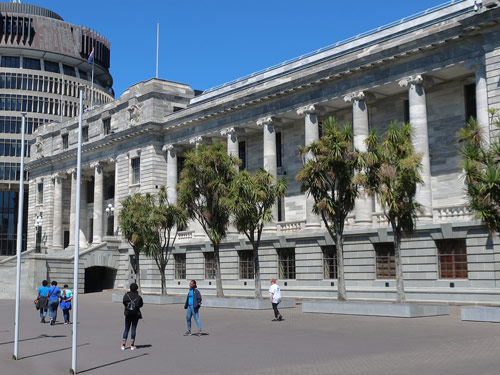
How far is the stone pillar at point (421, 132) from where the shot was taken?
1371 inches

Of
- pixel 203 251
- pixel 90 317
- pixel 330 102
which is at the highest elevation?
pixel 330 102

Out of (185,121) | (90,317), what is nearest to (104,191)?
(185,121)

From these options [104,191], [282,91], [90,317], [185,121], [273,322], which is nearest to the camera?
[273,322]

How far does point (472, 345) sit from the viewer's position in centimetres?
1603

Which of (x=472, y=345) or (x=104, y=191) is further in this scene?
(x=104, y=191)

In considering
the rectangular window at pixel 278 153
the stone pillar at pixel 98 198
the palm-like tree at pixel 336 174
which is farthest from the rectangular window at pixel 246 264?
the stone pillar at pixel 98 198

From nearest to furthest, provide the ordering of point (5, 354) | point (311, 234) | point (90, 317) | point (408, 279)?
point (5, 354)
point (90, 317)
point (408, 279)
point (311, 234)

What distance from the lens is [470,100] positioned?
37.3 metres

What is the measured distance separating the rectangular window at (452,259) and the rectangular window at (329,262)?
7782mm

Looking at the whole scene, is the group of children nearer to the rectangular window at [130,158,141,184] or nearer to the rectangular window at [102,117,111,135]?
the rectangular window at [130,158,141,184]

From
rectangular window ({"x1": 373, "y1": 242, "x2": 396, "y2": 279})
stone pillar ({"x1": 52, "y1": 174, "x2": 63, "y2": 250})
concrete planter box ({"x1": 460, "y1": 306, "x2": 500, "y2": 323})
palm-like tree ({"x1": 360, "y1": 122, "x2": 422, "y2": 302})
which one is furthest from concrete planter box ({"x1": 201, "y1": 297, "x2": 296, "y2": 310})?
stone pillar ({"x1": 52, "y1": 174, "x2": 63, "y2": 250})

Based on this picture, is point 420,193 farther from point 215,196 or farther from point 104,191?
point 104,191

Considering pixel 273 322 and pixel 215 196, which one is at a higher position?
pixel 215 196

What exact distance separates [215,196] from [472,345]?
2142 cm
